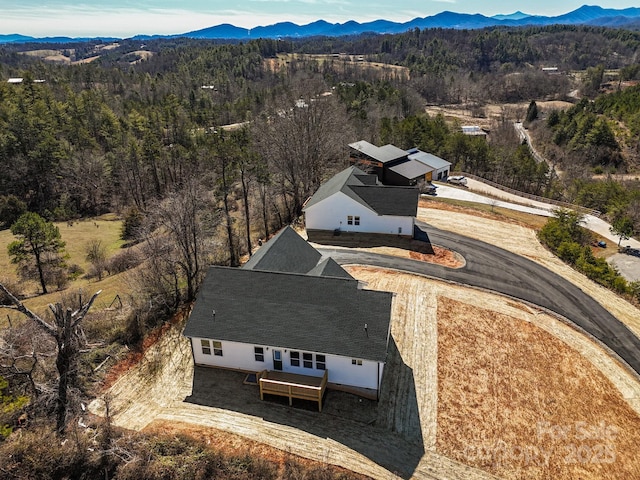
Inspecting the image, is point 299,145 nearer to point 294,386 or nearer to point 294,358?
point 294,358

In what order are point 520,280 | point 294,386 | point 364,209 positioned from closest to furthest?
point 294,386, point 520,280, point 364,209

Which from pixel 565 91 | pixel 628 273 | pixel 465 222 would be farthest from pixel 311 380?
pixel 565 91

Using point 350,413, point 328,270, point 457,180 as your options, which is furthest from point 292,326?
point 457,180

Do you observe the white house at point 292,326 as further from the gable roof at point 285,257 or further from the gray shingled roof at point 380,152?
the gray shingled roof at point 380,152

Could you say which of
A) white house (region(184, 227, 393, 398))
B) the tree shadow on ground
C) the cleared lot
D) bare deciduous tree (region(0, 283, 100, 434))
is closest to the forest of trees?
bare deciduous tree (region(0, 283, 100, 434))

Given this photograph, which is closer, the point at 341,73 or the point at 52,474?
the point at 52,474

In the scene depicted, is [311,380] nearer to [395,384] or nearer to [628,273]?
[395,384]

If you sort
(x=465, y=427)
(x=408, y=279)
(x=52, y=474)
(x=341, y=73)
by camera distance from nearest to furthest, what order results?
(x=52, y=474)
(x=465, y=427)
(x=408, y=279)
(x=341, y=73)
